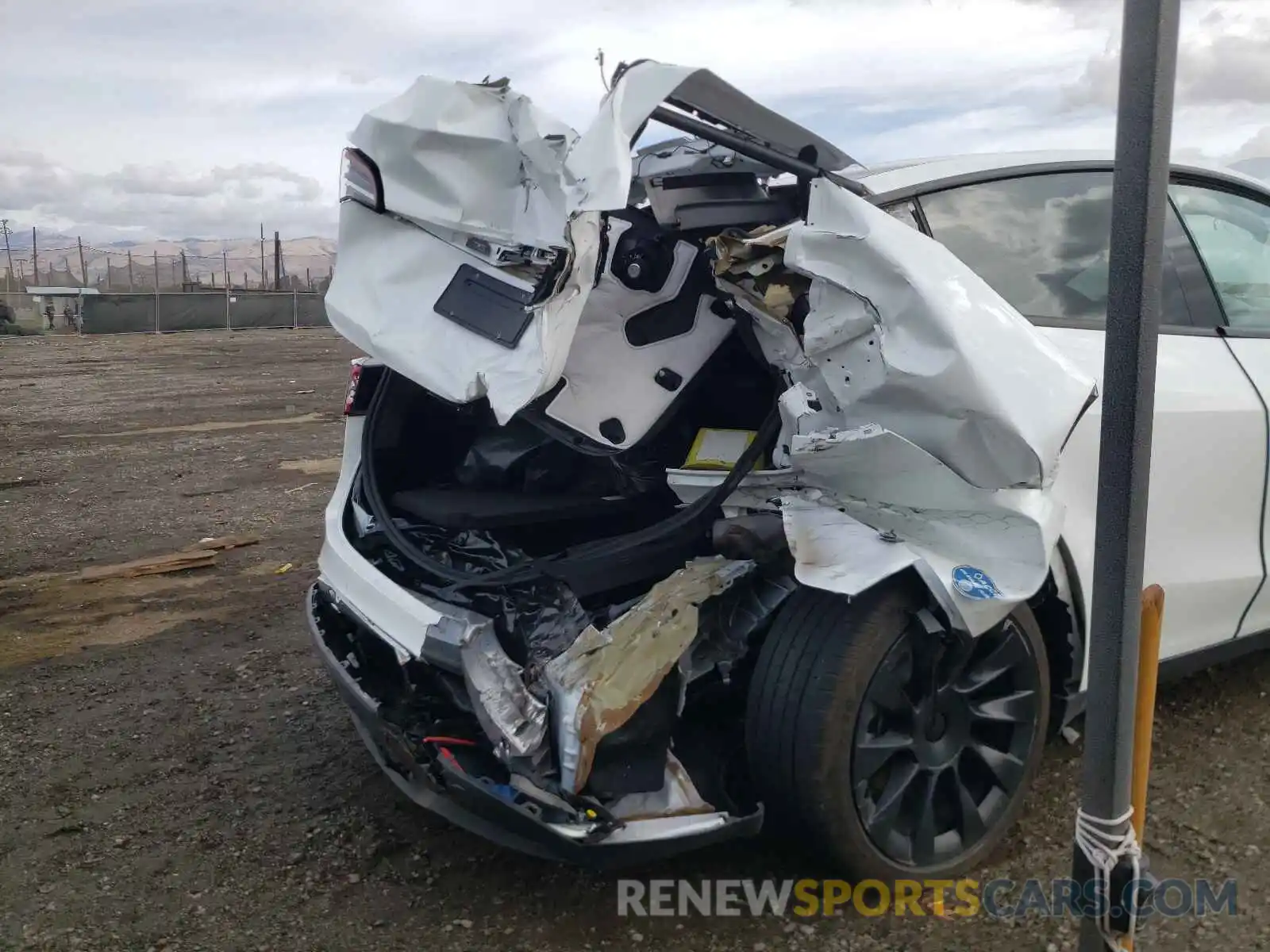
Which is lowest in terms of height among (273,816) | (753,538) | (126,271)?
(273,816)

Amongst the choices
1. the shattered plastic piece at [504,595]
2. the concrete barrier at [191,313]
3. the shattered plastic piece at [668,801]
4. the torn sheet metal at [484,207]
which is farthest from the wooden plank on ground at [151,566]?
the concrete barrier at [191,313]

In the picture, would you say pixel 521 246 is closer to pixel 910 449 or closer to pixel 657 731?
pixel 910 449

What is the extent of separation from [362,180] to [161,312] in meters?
27.2

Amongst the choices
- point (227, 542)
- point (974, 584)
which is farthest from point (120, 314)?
point (974, 584)

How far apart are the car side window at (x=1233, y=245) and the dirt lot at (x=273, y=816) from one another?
4.50ft

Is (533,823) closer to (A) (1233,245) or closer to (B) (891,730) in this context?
(B) (891,730)

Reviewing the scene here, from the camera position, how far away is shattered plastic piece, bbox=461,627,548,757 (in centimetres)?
238

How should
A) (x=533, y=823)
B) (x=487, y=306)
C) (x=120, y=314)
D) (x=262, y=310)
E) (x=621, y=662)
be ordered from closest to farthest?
(x=533, y=823), (x=621, y=662), (x=487, y=306), (x=120, y=314), (x=262, y=310)

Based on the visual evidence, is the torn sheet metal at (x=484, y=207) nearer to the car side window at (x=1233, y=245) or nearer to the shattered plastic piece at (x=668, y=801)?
the shattered plastic piece at (x=668, y=801)

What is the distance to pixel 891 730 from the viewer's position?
2535 millimetres

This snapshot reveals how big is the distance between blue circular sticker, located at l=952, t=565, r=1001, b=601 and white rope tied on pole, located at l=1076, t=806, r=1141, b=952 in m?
0.55

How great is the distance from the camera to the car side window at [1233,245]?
3.37m

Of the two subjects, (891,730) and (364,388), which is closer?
(891,730)

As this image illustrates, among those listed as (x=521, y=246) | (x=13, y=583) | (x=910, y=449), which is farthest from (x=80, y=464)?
(x=910, y=449)
